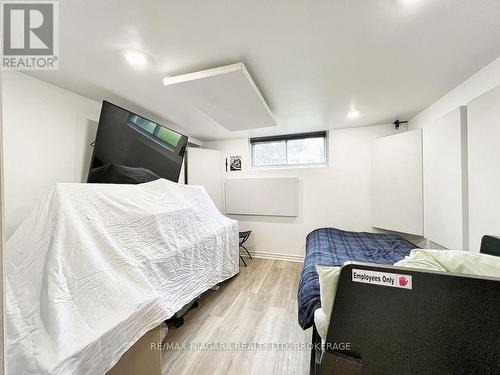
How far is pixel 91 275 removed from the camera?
1.11m

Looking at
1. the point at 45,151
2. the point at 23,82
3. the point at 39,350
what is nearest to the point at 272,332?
the point at 39,350

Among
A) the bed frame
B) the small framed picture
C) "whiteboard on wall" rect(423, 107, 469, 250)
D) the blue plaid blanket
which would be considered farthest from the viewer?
the small framed picture

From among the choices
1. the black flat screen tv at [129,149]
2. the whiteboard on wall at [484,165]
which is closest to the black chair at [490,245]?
the whiteboard on wall at [484,165]

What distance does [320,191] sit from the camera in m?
3.36

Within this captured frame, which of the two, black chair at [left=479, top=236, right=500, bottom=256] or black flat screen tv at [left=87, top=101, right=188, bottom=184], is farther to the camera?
black flat screen tv at [left=87, top=101, right=188, bottom=184]

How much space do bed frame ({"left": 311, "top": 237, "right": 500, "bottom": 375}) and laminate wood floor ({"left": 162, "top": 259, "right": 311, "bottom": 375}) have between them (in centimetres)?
82

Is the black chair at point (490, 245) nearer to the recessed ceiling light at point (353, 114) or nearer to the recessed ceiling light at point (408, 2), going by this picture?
the recessed ceiling light at point (408, 2)

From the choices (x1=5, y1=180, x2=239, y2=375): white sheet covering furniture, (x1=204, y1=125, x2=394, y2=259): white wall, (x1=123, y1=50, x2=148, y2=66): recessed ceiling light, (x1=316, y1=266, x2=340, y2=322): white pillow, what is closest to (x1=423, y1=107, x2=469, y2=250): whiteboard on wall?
(x1=204, y1=125, x2=394, y2=259): white wall

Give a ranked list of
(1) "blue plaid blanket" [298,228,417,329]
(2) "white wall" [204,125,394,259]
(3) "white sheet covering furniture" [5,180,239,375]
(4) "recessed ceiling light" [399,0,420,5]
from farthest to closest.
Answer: (2) "white wall" [204,125,394,259], (1) "blue plaid blanket" [298,228,417,329], (4) "recessed ceiling light" [399,0,420,5], (3) "white sheet covering furniture" [5,180,239,375]

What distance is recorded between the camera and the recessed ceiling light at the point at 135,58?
52.5 inches

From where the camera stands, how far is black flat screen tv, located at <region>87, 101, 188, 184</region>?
1.85m

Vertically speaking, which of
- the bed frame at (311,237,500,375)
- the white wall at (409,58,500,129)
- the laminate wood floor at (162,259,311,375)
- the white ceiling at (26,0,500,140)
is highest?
the white ceiling at (26,0,500,140)

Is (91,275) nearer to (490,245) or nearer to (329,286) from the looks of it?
(329,286)

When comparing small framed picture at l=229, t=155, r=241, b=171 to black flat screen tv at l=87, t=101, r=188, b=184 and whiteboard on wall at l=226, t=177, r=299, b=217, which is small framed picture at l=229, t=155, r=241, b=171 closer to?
whiteboard on wall at l=226, t=177, r=299, b=217
